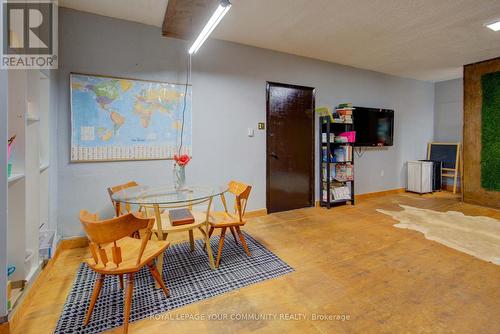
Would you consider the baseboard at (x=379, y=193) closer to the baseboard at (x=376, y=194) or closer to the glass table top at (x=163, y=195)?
the baseboard at (x=376, y=194)

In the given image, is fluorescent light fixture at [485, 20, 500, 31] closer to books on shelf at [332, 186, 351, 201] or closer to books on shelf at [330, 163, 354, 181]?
books on shelf at [330, 163, 354, 181]

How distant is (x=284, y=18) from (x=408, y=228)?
3.20 meters

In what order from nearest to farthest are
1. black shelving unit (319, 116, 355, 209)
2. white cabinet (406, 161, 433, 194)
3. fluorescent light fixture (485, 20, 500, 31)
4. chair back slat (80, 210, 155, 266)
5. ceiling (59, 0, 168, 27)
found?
1. chair back slat (80, 210, 155, 266)
2. ceiling (59, 0, 168, 27)
3. fluorescent light fixture (485, 20, 500, 31)
4. black shelving unit (319, 116, 355, 209)
5. white cabinet (406, 161, 433, 194)

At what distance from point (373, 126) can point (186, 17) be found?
4042 mm

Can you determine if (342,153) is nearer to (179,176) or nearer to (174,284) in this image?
(179,176)

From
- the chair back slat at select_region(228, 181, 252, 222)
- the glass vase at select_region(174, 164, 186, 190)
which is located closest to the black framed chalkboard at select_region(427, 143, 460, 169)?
the chair back slat at select_region(228, 181, 252, 222)

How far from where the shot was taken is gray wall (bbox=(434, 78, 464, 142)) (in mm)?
5688

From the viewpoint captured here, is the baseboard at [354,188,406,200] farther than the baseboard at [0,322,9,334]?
Yes

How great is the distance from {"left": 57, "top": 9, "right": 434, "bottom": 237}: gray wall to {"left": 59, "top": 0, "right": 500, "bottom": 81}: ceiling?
0.21 metres

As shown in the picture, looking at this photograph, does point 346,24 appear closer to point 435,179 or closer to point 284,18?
point 284,18

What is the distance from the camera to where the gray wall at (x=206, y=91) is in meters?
2.82

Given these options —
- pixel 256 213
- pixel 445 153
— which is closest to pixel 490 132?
pixel 445 153

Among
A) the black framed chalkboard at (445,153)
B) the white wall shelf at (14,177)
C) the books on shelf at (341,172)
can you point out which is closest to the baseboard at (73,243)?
the white wall shelf at (14,177)

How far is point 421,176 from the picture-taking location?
548 cm
